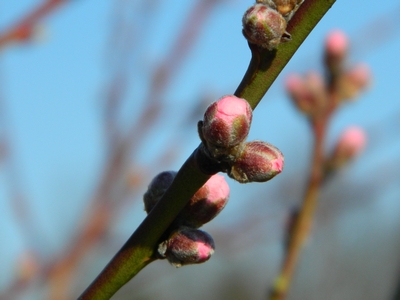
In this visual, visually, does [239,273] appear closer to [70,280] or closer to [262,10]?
[70,280]

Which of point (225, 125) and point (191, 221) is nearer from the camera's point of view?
point (225, 125)

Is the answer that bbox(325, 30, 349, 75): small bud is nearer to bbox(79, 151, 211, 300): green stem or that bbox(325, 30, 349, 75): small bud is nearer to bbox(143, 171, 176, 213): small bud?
bbox(143, 171, 176, 213): small bud

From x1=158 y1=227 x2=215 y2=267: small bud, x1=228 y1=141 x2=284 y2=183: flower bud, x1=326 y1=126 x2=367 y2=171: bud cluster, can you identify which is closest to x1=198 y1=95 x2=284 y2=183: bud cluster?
x1=228 y1=141 x2=284 y2=183: flower bud

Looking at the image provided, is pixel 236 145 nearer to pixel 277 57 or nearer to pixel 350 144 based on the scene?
pixel 277 57

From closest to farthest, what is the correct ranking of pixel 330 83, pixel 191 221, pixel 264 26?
pixel 264 26, pixel 191 221, pixel 330 83

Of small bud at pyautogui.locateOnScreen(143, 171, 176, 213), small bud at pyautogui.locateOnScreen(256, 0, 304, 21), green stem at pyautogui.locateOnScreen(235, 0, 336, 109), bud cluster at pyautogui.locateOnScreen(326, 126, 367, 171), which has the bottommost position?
small bud at pyautogui.locateOnScreen(143, 171, 176, 213)

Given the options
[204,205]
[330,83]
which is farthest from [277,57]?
[330,83]
